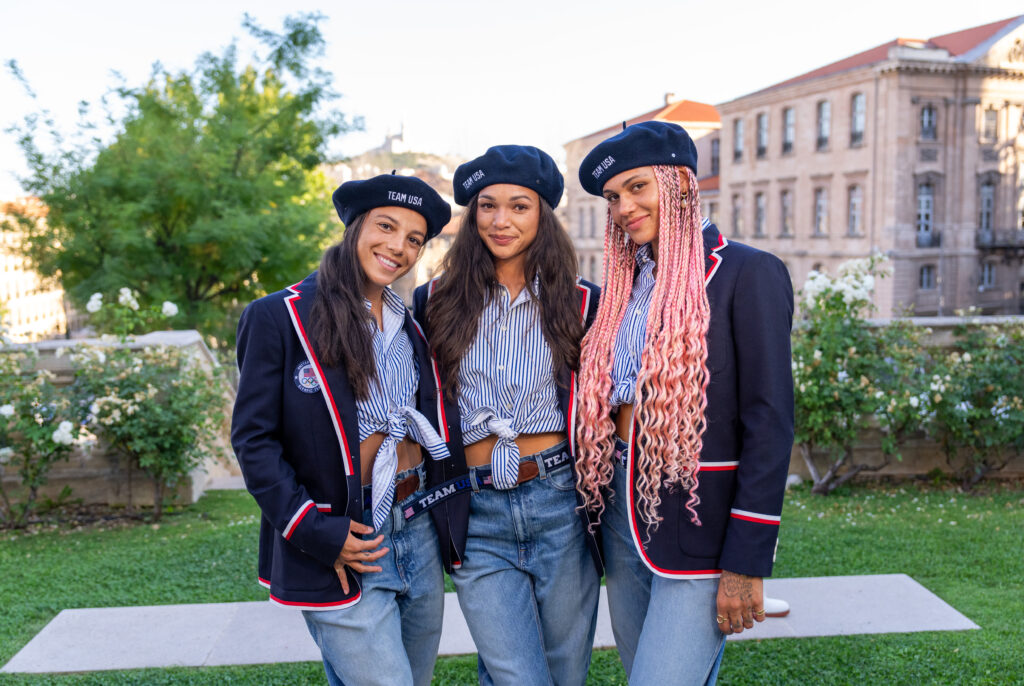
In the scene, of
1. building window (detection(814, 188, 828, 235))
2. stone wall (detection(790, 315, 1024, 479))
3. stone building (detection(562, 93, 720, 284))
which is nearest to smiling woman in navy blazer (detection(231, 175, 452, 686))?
stone wall (detection(790, 315, 1024, 479))

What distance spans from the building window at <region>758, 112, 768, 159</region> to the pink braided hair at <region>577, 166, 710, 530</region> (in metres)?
43.4

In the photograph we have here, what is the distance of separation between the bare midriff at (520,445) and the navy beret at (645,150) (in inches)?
32.9

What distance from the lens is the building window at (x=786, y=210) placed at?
42.5 metres

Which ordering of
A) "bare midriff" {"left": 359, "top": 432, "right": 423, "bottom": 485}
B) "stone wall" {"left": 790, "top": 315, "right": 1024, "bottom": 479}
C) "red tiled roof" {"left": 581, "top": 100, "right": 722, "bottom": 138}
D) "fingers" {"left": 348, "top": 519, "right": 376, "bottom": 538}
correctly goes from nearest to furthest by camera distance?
1. "fingers" {"left": 348, "top": 519, "right": 376, "bottom": 538}
2. "bare midriff" {"left": 359, "top": 432, "right": 423, "bottom": 485}
3. "stone wall" {"left": 790, "top": 315, "right": 1024, "bottom": 479}
4. "red tiled roof" {"left": 581, "top": 100, "right": 722, "bottom": 138}

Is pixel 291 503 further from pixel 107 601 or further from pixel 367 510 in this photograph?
pixel 107 601

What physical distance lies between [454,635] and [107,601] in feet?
6.37

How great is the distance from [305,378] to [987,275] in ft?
139

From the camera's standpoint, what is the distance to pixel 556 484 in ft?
9.52

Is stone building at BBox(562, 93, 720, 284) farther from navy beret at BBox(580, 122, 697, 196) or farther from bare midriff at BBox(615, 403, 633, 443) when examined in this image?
bare midriff at BBox(615, 403, 633, 443)

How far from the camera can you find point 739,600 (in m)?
2.52

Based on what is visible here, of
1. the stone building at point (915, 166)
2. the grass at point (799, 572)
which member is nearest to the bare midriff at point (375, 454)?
the grass at point (799, 572)

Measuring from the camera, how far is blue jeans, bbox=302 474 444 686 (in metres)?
2.62

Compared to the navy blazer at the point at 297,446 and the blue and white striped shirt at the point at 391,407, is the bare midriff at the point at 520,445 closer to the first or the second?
the blue and white striped shirt at the point at 391,407

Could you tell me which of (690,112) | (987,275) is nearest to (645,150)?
(987,275)
